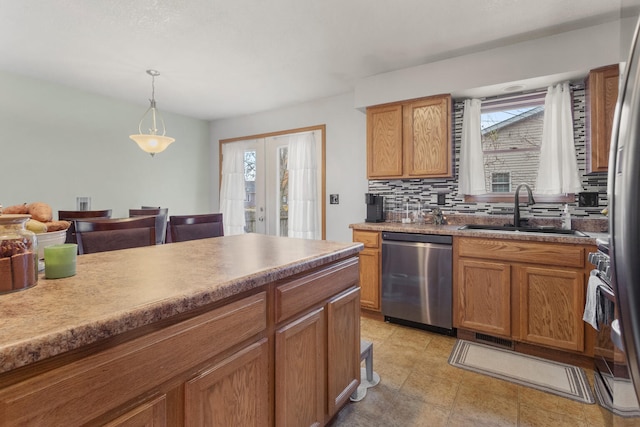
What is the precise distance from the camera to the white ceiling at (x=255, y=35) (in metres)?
2.19

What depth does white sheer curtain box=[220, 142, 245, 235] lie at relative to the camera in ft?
16.5

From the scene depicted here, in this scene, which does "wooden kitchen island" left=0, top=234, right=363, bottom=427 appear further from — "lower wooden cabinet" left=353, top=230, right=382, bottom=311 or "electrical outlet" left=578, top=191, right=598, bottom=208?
"electrical outlet" left=578, top=191, right=598, bottom=208

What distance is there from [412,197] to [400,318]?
51.0 inches

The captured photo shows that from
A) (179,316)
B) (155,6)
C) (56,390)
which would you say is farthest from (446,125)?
(56,390)

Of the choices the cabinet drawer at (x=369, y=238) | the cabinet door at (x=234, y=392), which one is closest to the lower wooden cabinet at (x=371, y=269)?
the cabinet drawer at (x=369, y=238)

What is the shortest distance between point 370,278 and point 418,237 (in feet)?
2.03

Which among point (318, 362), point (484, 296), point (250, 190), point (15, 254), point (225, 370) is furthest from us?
point (250, 190)

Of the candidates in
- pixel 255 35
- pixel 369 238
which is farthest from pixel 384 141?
pixel 255 35

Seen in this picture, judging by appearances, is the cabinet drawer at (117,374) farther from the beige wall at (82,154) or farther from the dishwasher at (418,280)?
the beige wall at (82,154)

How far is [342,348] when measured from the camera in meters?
1.55

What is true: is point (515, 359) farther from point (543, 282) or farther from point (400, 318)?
point (400, 318)

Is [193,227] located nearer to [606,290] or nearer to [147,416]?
[147,416]

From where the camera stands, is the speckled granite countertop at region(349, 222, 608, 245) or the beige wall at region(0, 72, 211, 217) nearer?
the speckled granite countertop at region(349, 222, 608, 245)

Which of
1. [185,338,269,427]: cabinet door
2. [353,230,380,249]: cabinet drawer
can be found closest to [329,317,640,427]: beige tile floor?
[185,338,269,427]: cabinet door
